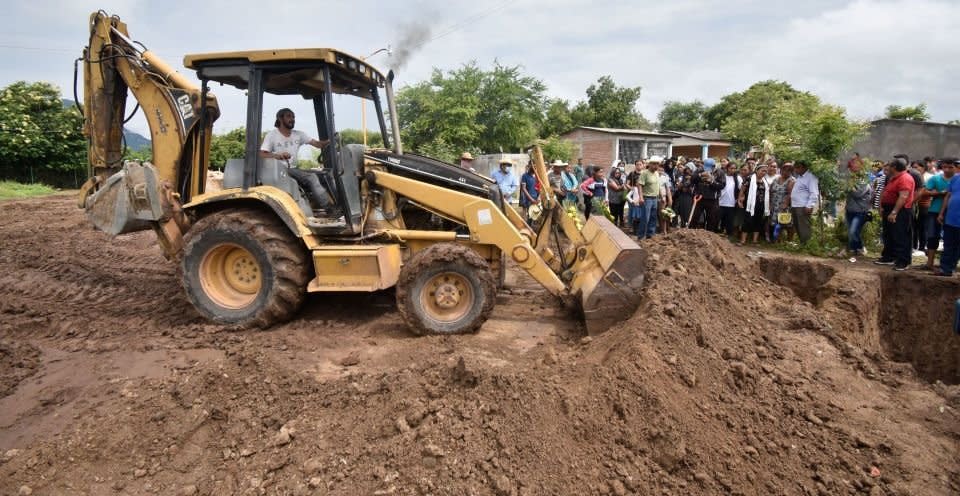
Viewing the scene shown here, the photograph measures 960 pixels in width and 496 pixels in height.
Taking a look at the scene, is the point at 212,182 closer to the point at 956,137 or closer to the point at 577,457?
the point at 577,457

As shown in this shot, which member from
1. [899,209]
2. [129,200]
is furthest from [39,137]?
[899,209]

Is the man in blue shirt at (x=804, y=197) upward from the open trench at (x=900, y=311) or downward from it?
upward

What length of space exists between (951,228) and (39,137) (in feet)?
91.8

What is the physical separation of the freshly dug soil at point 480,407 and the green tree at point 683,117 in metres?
46.6

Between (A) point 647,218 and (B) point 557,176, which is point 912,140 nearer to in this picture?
(A) point 647,218

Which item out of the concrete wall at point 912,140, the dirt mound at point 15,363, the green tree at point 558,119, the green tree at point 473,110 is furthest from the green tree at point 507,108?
the dirt mound at point 15,363

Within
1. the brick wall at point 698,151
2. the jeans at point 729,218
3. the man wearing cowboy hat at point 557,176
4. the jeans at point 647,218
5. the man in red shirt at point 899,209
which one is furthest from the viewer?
the brick wall at point 698,151

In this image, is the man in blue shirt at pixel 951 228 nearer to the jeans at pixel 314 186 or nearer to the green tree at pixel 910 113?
the jeans at pixel 314 186

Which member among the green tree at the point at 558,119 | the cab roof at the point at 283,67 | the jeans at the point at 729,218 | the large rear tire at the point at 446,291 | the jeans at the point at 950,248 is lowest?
the large rear tire at the point at 446,291

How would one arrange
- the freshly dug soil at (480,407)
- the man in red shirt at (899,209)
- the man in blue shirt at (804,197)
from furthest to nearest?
1. the man in blue shirt at (804,197)
2. the man in red shirt at (899,209)
3. the freshly dug soil at (480,407)

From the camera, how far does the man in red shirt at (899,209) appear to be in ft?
24.8

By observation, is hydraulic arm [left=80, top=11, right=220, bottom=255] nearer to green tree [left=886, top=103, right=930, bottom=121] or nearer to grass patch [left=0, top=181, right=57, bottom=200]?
grass patch [left=0, top=181, right=57, bottom=200]

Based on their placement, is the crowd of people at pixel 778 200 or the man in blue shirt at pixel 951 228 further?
the crowd of people at pixel 778 200

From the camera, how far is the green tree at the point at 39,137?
21.1 m
